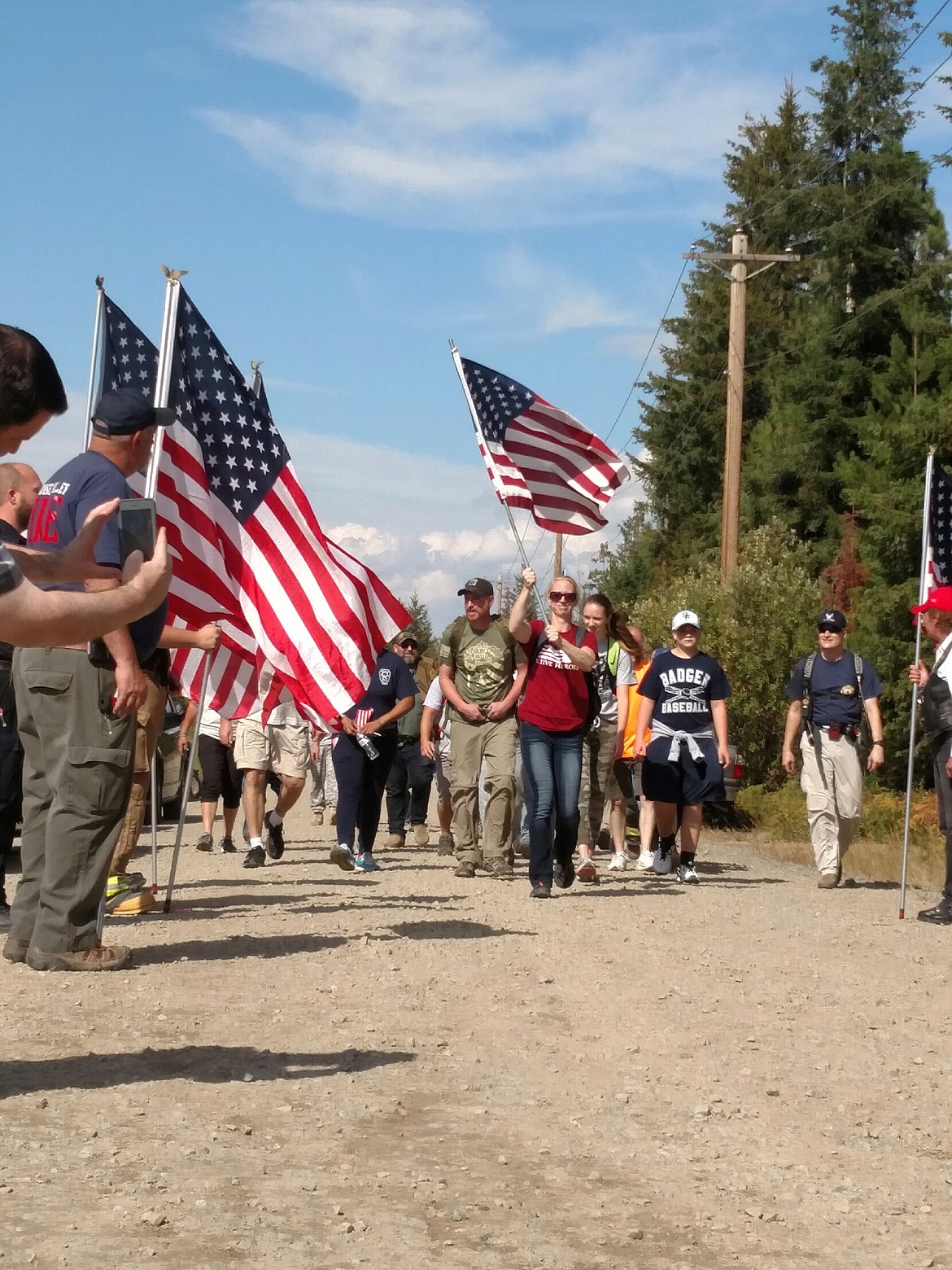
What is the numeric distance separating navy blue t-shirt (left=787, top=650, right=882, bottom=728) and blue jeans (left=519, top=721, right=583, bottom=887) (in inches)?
106

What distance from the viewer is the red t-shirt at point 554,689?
12.3 meters

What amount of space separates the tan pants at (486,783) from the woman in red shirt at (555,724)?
0.79 m

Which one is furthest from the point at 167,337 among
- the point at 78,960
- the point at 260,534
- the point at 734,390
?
the point at 734,390

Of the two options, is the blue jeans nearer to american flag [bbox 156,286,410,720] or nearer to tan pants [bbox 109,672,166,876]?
american flag [bbox 156,286,410,720]

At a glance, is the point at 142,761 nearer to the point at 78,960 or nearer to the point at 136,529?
the point at 78,960

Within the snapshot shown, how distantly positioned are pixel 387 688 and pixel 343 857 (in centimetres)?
194

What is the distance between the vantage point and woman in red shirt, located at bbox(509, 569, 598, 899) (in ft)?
39.8

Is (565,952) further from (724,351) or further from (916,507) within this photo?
(724,351)

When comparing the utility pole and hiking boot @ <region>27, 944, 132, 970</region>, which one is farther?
the utility pole

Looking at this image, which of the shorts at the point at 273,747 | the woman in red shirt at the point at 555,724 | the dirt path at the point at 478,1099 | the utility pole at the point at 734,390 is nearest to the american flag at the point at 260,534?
the dirt path at the point at 478,1099

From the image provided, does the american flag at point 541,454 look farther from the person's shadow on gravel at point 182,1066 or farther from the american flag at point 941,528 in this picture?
the person's shadow on gravel at point 182,1066

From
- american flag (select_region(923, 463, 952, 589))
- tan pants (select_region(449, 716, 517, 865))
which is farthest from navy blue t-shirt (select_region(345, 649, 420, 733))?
american flag (select_region(923, 463, 952, 589))

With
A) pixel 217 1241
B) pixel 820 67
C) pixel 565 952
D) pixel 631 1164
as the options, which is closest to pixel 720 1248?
pixel 631 1164

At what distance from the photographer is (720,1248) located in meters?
4.37
